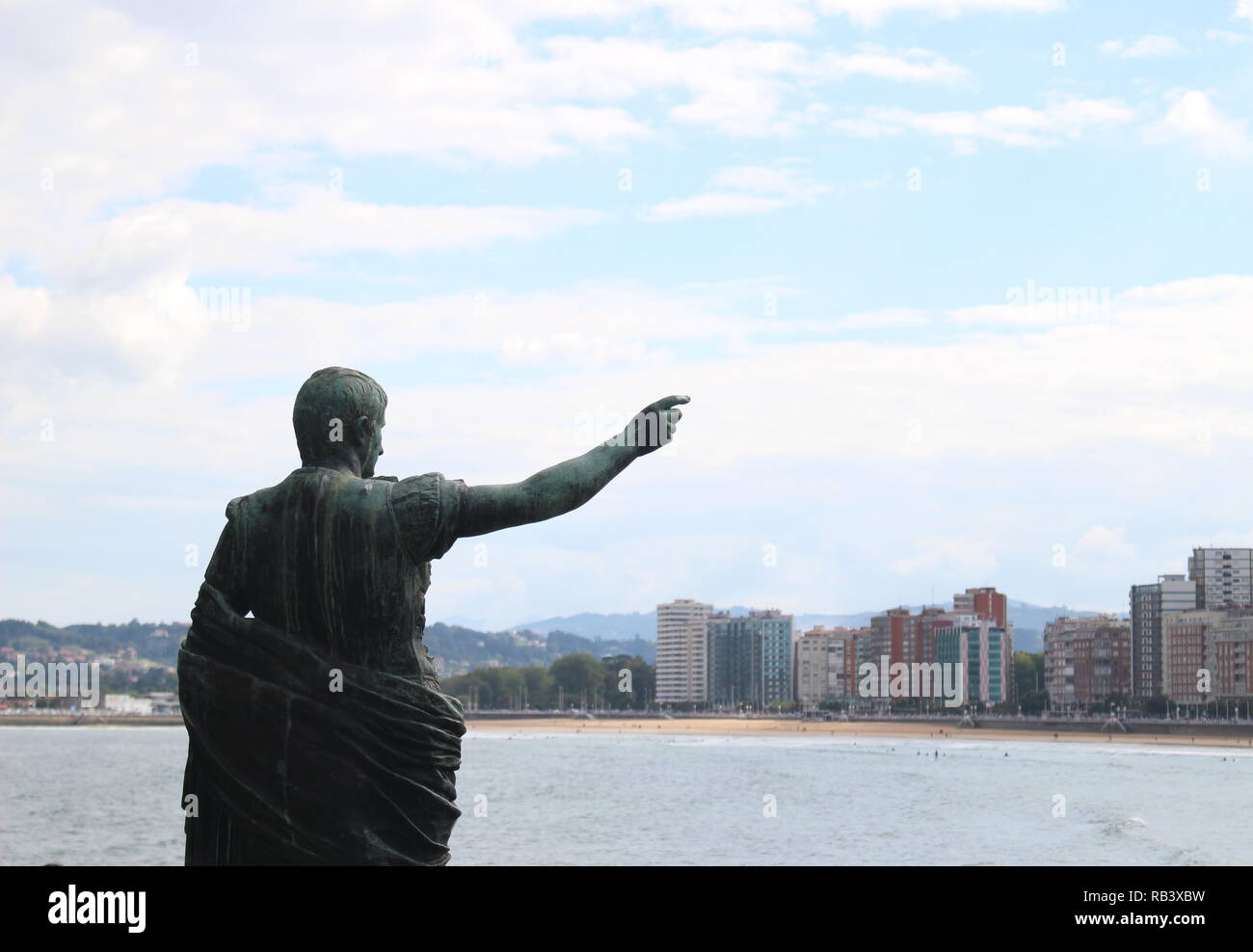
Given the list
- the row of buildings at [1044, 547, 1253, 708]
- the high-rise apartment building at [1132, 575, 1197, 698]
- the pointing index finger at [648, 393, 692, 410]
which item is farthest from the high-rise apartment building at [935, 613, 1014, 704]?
the pointing index finger at [648, 393, 692, 410]

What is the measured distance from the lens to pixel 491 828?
168 feet

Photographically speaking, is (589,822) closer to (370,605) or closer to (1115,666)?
(370,605)

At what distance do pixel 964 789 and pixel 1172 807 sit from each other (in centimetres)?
1299

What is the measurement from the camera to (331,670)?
423 centimetres

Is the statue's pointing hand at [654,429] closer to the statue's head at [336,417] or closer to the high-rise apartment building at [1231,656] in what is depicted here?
the statue's head at [336,417]

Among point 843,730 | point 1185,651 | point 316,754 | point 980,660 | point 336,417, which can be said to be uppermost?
point 336,417

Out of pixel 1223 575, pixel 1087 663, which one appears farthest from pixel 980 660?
pixel 1223 575

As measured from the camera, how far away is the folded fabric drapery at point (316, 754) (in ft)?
13.7

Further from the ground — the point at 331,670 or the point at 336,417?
the point at 336,417

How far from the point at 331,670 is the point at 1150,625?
16898 cm

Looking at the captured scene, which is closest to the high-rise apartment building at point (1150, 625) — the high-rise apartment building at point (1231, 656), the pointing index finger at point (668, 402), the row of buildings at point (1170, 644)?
the row of buildings at point (1170, 644)

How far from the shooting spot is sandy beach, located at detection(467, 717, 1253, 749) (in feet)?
454

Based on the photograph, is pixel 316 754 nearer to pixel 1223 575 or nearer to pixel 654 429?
pixel 654 429
